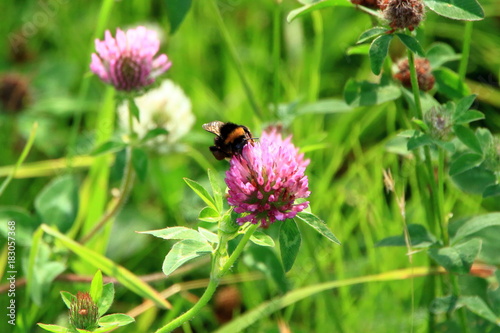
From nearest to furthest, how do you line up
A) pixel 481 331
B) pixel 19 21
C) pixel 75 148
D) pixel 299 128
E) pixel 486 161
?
1. pixel 486 161
2. pixel 481 331
3. pixel 75 148
4. pixel 299 128
5. pixel 19 21

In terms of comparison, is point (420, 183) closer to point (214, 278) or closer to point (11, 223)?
point (214, 278)

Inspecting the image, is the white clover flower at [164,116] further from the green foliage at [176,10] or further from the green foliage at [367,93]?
the green foliage at [367,93]

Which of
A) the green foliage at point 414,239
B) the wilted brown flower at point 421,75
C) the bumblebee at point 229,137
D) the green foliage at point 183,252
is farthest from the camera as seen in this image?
the wilted brown flower at point 421,75

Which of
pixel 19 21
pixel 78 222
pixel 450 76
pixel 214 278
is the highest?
pixel 19 21

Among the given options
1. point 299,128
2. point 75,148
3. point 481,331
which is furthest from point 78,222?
point 481,331

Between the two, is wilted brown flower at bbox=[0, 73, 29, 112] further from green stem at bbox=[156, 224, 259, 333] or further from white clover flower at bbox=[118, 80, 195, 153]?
green stem at bbox=[156, 224, 259, 333]

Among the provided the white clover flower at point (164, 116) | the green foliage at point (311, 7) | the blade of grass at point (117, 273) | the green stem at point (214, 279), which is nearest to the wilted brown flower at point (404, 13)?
the green foliage at point (311, 7)
